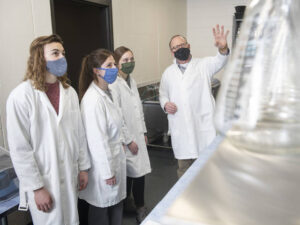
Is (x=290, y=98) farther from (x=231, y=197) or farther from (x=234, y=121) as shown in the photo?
(x=231, y=197)

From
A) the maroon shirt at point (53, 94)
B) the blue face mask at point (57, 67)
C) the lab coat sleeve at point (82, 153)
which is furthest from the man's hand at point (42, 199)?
the blue face mask at point (57, 67)

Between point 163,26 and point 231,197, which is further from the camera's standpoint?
point 163,26

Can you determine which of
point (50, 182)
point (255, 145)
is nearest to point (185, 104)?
point (50, 182)

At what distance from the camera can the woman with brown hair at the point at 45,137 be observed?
1.30m

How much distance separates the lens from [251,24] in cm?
40

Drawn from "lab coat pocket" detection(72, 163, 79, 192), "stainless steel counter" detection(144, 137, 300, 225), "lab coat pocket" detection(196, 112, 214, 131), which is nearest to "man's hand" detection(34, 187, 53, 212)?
"lab coat pocket" detection(72, 163, 79, 192)

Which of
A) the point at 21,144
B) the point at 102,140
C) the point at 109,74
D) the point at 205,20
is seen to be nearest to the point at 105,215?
the point at 102,140

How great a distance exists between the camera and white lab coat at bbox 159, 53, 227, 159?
86.2 inches

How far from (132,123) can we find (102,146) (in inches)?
19.4

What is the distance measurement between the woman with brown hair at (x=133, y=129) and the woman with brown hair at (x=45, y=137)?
54 cm

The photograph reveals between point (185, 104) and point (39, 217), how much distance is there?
1.27 metres

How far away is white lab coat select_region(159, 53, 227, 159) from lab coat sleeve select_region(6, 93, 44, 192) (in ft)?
3.93

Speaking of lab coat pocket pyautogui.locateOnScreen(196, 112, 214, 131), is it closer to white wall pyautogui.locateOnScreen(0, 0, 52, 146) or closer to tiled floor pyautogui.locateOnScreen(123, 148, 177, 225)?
tiled floor pyautogui.locateOnScreen(123, 148, 177, 225)

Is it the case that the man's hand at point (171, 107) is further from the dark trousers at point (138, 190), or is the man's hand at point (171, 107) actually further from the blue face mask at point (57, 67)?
the blue face mask at point (57, 67)
